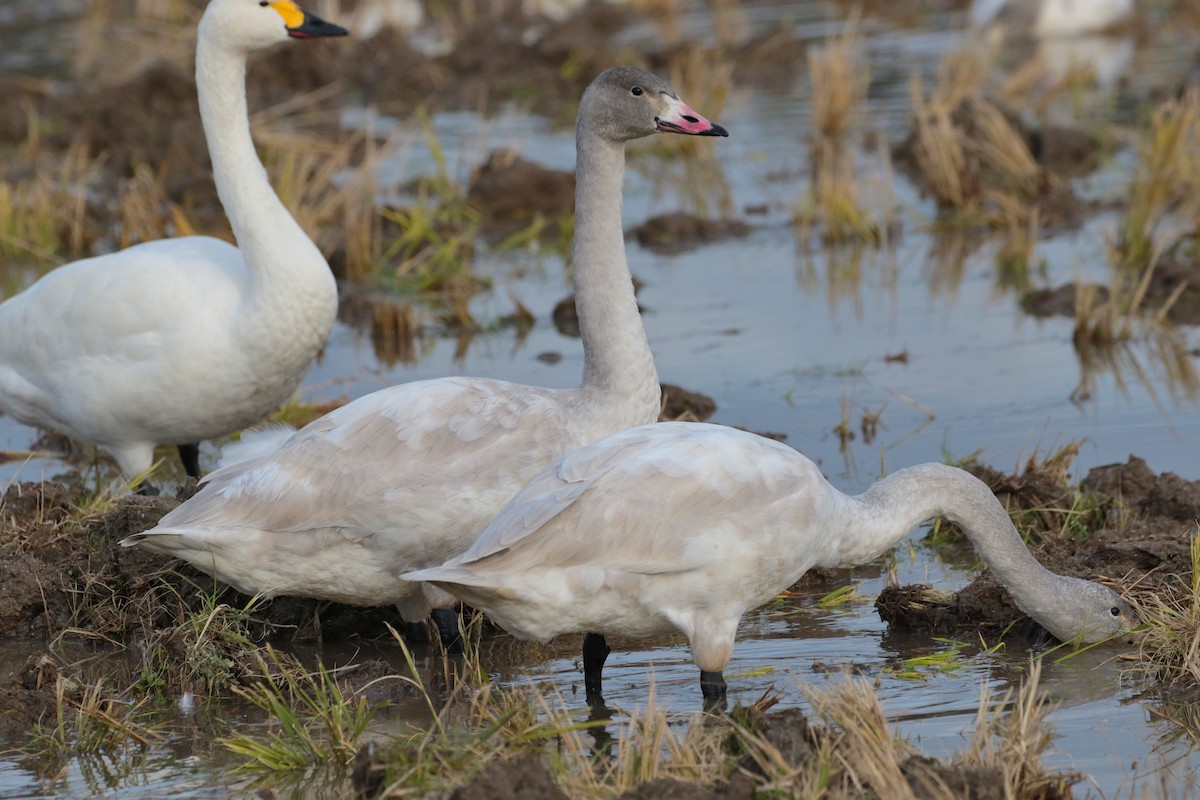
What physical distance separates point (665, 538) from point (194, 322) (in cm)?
302

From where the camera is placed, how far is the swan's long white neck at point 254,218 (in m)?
7.48

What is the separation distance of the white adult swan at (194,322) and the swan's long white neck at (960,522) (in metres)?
2.93

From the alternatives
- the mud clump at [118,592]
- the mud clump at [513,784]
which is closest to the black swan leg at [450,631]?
the mud clump at [118,592]

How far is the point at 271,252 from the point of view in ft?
24.7

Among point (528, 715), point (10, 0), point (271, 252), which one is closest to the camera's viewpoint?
point (528, 715)

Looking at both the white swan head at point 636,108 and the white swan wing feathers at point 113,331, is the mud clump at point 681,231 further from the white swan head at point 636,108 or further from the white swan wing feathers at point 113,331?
the white swan head at point 636,108

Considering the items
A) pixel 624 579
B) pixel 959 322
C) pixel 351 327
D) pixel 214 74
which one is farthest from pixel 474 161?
pixel 624 579

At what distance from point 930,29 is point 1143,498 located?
15.3 metres

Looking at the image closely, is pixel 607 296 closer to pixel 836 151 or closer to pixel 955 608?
pixel 955 608

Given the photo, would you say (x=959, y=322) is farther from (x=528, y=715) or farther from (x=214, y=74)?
(x=528, y=715)

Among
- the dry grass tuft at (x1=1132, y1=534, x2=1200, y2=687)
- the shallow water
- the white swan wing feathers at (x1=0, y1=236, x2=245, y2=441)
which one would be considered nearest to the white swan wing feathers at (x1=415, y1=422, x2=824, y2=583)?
the shallow water

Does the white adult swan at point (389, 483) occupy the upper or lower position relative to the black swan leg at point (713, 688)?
upper

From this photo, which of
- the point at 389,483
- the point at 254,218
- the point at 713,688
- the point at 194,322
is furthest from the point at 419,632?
the point at 254,218

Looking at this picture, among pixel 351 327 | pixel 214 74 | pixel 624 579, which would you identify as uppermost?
pixel 214 74
